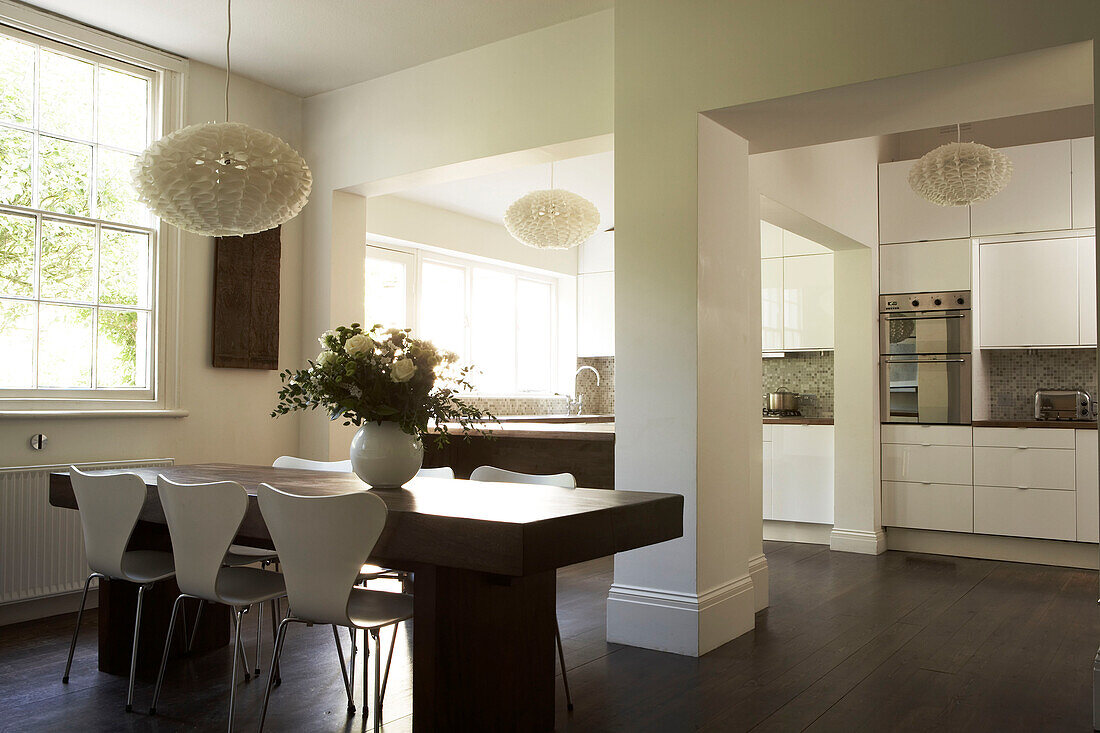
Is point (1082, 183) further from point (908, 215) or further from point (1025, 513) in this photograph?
point (1025, 513)

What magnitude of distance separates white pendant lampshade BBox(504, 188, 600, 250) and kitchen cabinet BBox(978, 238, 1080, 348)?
279 centimetres

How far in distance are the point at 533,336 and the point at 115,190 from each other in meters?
4.86

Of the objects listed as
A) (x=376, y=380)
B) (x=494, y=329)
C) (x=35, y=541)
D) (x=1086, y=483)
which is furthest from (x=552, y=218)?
(x=1086, y=483)

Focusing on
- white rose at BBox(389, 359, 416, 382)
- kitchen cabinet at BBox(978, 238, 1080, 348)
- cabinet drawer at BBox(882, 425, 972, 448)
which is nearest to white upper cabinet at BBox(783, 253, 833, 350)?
cabinet drawer at BBox(882, 425, 972, 448)

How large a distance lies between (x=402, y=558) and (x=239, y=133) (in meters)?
1.62

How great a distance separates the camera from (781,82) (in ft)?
11.3

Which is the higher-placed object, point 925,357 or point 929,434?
point 925,357

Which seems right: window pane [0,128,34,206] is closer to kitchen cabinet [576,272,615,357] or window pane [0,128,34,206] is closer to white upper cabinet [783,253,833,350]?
white upper cabinet [783,253,833,350]

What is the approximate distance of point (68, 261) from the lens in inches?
174

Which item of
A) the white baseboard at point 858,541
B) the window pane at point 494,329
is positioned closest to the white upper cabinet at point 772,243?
the white baseboard at point 858,541

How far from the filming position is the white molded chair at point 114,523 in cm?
299

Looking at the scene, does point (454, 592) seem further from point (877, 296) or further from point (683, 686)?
point (877, 296)

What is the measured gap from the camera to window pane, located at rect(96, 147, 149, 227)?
4.58 meters

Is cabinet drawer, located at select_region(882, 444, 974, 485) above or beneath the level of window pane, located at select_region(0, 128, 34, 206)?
beneath
